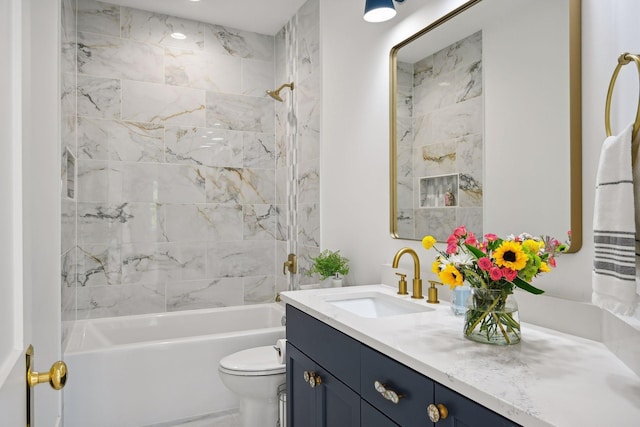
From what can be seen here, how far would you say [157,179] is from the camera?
3164 millimetres

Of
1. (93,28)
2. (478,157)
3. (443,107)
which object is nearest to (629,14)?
(478,157)

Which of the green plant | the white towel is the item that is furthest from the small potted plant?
the white towel

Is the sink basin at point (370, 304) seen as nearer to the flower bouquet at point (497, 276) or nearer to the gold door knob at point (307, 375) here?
the gold door knob at point (307, 375)

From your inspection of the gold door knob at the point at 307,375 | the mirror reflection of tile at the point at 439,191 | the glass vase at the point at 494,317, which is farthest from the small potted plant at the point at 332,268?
the glass vase at the point at 494,317

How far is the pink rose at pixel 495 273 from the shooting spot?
1040 mm

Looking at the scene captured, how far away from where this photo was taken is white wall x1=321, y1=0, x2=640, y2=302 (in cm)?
115

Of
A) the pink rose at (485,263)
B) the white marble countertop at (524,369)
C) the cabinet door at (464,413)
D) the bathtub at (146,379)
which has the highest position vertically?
the pink rose at (485,263)

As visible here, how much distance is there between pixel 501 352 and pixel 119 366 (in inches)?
81.0

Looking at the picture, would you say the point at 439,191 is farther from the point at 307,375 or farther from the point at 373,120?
the point at 307,375

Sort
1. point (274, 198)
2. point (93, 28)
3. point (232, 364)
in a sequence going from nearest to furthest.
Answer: point (232, 364) < point (93, 28) < point (274, 198)

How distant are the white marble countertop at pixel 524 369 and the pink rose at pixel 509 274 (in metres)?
0.18

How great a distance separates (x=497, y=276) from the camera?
1.04 meters

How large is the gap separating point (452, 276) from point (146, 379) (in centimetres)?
194

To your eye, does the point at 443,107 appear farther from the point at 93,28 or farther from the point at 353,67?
the point at 93,28
